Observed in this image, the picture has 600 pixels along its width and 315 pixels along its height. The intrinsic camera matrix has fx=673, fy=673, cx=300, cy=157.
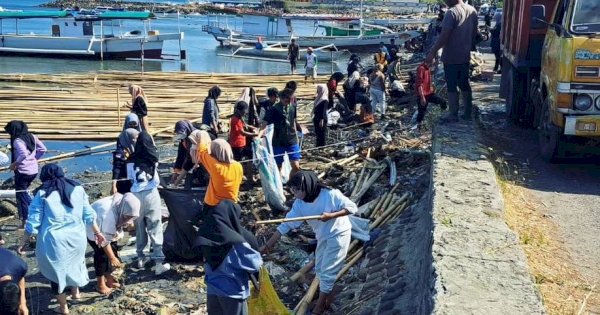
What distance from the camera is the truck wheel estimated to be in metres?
8.27

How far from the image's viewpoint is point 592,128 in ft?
25.0

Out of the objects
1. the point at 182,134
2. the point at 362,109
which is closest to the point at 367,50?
the point at 362,109

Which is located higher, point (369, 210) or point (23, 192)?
point (369, 210)

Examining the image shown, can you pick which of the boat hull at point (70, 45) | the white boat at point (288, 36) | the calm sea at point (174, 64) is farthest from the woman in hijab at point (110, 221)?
the white boat at point (288, 36)

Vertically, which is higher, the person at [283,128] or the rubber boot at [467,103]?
the rubber boot at [467,103]

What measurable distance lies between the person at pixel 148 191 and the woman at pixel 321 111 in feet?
18.1

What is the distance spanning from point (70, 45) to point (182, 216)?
113 ft

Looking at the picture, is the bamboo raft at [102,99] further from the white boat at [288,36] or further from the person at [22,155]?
the white boat at [288,36]

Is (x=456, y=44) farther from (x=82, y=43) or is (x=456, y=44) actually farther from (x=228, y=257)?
(x=82, y=43)

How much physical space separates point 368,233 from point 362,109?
8.67 m

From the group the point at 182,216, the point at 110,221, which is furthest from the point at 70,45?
the point at 110,221

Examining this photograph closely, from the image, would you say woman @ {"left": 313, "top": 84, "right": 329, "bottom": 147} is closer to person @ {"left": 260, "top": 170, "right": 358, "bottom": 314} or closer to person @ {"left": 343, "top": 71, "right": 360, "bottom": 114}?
person @ {"left": 343, "top": 71, "right": 360, "bottom": 114}

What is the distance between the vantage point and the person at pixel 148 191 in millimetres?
7543

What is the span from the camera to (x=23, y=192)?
376 inches
